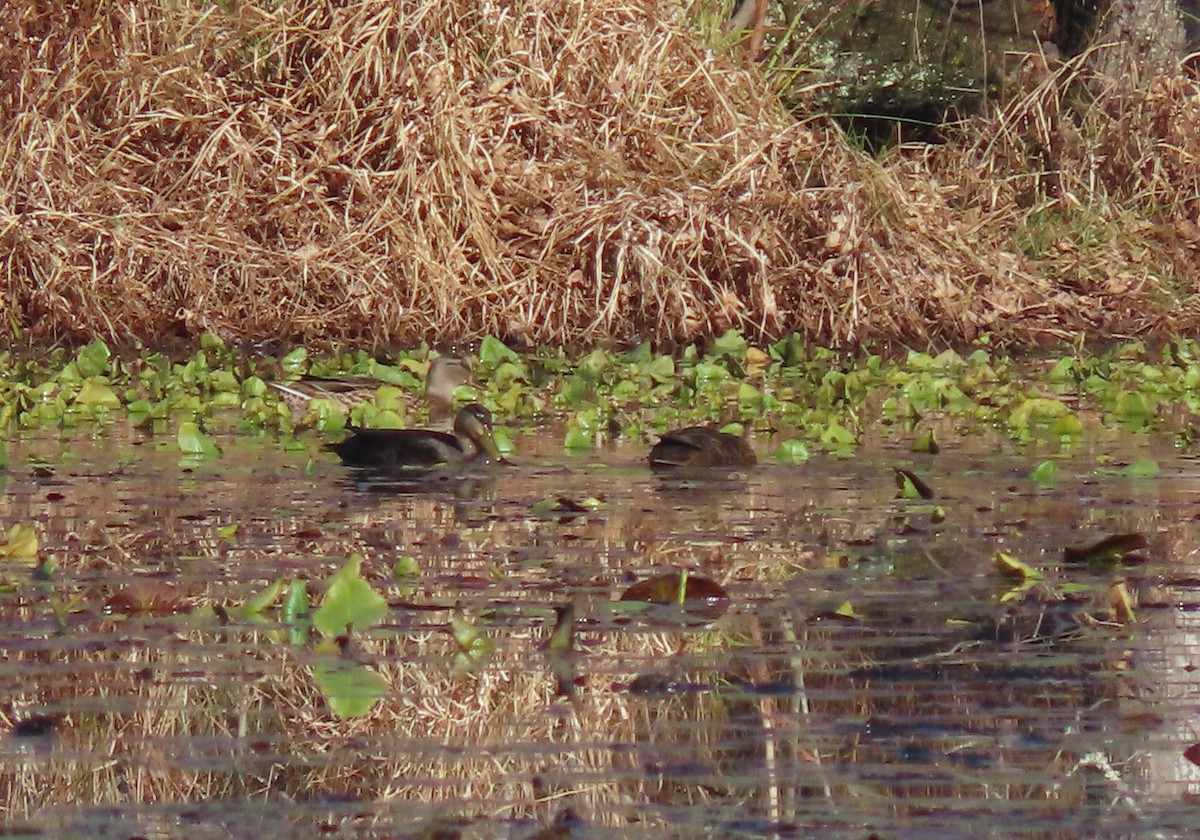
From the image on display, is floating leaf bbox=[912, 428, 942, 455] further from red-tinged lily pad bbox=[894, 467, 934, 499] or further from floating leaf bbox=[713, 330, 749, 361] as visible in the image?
floating leaf bbox=[713, 330, 749, 361]

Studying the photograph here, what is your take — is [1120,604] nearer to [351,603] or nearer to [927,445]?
[351,603]

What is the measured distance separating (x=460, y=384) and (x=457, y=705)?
17.5 feet

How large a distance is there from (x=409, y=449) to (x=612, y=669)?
2950 millimetres

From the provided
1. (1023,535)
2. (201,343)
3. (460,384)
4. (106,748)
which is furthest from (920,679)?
(201,343)

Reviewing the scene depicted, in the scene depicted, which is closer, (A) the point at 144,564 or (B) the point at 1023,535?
(A) the point at 144,564

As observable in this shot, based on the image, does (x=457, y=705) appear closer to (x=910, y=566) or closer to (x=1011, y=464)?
(x=910, y=566)

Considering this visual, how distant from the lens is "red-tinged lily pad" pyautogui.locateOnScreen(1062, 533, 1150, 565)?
4621 mm

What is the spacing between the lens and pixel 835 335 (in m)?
11.3

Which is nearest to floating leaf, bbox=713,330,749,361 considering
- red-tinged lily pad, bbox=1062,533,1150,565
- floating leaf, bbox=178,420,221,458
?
floating leaf, bbox=178,420,221,458

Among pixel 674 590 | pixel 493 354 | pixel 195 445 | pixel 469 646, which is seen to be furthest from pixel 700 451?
pixel 493 354

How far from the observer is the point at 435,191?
11.2m

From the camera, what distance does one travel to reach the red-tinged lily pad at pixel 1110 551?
462 cm

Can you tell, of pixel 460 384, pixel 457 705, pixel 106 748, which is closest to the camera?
pixel 106 748

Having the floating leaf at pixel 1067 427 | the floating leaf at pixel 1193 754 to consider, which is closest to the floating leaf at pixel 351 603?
the floating leaf at pixel 1193 754
